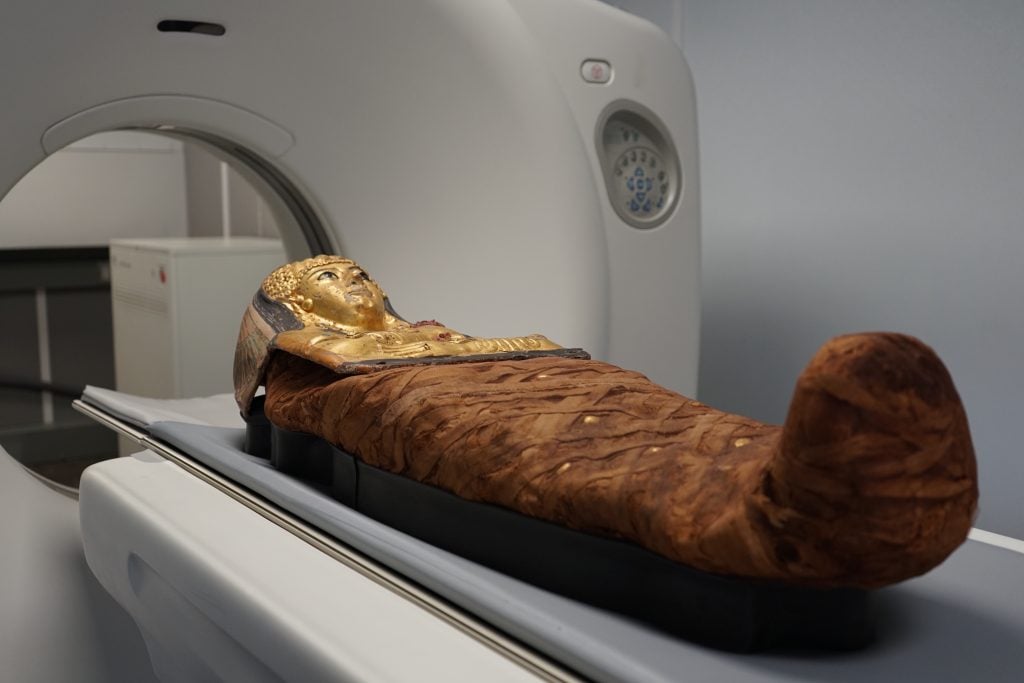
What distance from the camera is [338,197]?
67.5 inches

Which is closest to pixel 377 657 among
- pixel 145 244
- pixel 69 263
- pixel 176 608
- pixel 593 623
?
pixel 593 623

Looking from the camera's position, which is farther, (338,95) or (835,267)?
(835,267)

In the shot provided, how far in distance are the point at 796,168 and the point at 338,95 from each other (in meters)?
1.28

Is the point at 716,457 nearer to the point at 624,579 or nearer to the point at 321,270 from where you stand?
the point at 624,579

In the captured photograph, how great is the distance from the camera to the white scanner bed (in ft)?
2.06

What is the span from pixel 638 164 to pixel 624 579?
1316 mm

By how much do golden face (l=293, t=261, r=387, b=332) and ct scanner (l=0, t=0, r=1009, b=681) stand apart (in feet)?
0.67

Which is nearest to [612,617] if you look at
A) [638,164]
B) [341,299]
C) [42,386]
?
[341,299]

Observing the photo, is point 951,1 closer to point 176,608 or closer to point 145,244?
point 176,608

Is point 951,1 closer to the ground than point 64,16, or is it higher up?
higher up

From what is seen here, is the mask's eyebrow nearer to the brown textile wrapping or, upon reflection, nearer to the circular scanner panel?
the brown textile wrapping

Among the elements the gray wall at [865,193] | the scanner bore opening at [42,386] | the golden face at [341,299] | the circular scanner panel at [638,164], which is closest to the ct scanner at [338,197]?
the circular scanner panel at [638,164]

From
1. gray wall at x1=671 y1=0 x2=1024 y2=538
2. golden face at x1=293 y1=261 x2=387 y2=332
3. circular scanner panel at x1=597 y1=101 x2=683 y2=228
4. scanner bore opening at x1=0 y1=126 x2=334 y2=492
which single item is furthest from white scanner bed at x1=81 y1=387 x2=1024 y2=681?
scanner bore opening at x1=0 y1=126 x2=334 y2=492

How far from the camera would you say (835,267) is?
2434 millimetres
